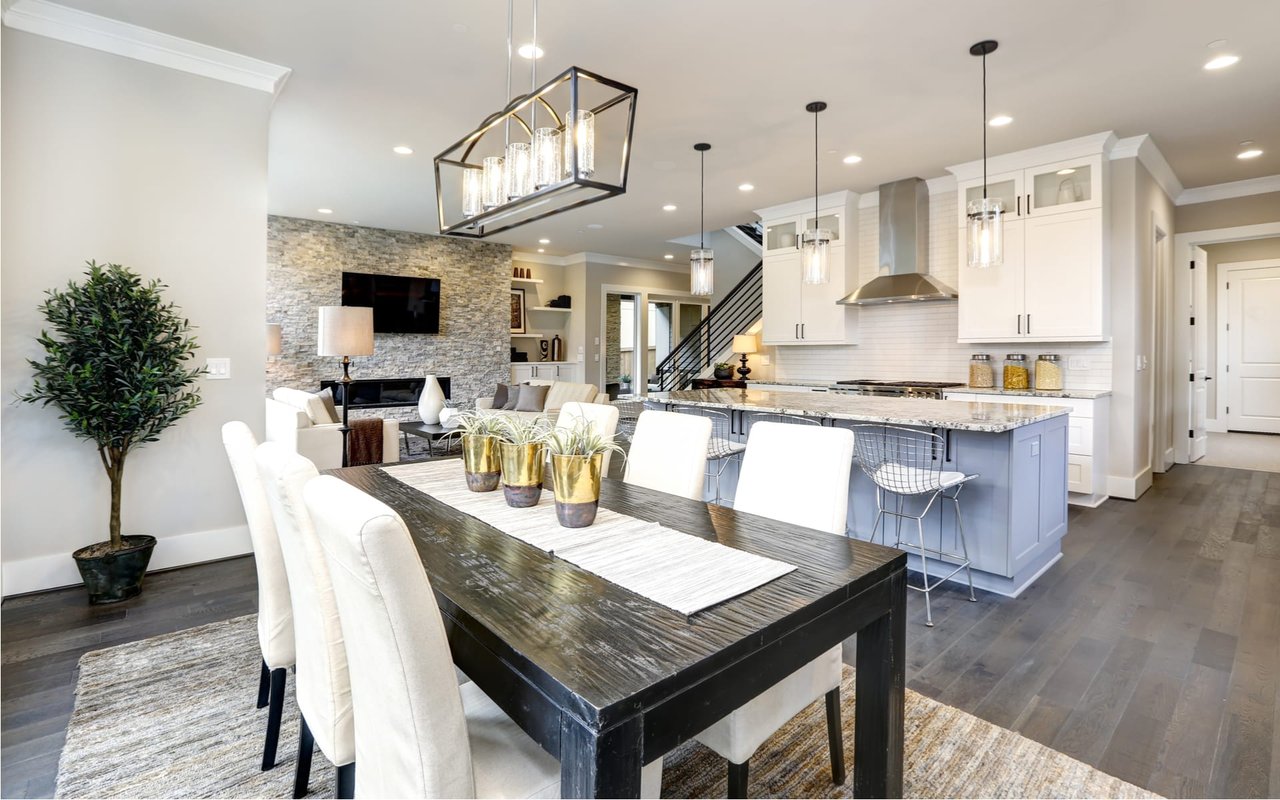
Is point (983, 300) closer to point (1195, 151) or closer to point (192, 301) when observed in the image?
point (1195, 151)

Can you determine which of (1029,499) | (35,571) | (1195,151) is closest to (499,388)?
(35,571)

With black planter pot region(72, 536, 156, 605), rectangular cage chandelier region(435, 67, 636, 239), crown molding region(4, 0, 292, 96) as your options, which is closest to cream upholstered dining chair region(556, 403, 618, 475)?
rectangular cage chandelier region(435, 67, 636, 239)

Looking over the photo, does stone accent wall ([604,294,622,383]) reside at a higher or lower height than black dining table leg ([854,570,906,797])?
higher

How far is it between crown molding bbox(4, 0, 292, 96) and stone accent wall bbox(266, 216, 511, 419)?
3.69 meters

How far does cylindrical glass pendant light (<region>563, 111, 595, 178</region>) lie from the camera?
1.83 metres

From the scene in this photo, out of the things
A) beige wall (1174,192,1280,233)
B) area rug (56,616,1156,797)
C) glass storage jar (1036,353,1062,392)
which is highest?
beige wall (1174,192,1280,233)

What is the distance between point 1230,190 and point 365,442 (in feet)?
27.3

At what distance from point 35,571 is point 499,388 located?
4.84m

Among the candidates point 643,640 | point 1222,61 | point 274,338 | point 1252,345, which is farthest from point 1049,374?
point 274,338

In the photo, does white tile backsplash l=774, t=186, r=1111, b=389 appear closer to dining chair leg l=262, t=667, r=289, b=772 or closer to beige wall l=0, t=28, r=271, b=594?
beige wall l=0, t=28, r=271, b=594

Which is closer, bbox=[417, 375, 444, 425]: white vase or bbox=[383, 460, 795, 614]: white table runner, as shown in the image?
bbox=[383, 460, 795, 614]: white table runner

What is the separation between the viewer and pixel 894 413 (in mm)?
3107

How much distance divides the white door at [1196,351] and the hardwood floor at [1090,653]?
3.44 metres

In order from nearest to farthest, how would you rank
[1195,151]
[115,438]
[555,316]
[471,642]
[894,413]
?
[471,642], [115,438], [894,413], [1195,151], [555,316]
